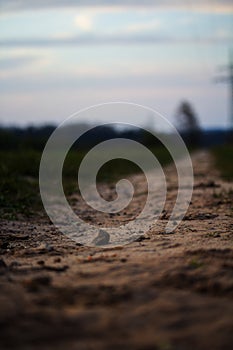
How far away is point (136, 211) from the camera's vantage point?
349 inches

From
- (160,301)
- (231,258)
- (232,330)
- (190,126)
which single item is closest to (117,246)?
(231,258)

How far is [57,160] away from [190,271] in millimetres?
16724

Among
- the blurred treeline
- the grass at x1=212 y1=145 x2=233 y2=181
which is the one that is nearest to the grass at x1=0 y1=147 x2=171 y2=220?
the grass at x1=212 y1=145 x2=233 y2=181

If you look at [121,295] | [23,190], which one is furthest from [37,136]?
[121,295]

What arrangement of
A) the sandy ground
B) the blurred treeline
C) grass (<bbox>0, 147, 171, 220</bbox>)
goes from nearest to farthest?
the sandy ground → grass (<bbox>0, 147, 171, 220</bbox>) → the blurred treeline

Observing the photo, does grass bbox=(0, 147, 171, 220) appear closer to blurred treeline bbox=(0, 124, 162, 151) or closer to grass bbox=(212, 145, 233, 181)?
grass bbox=(212, 145, 233, 181)

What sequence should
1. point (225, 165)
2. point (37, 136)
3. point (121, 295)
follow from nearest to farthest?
point (121, 295) < point (225, 165) < point (37, 136)

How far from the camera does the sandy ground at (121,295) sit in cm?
309

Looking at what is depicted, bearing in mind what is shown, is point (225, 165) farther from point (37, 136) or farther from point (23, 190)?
point (37, 136)

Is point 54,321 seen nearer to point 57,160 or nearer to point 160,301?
point 160,301

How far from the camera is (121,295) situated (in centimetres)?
370

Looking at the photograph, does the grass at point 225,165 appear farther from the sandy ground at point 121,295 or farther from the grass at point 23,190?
the sandy ground at point 121,295

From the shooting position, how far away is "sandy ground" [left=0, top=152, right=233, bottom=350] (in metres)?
3.09

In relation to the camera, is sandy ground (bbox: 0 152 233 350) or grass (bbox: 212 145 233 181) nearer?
sandy ground (bbox: 0 152 233 350)
